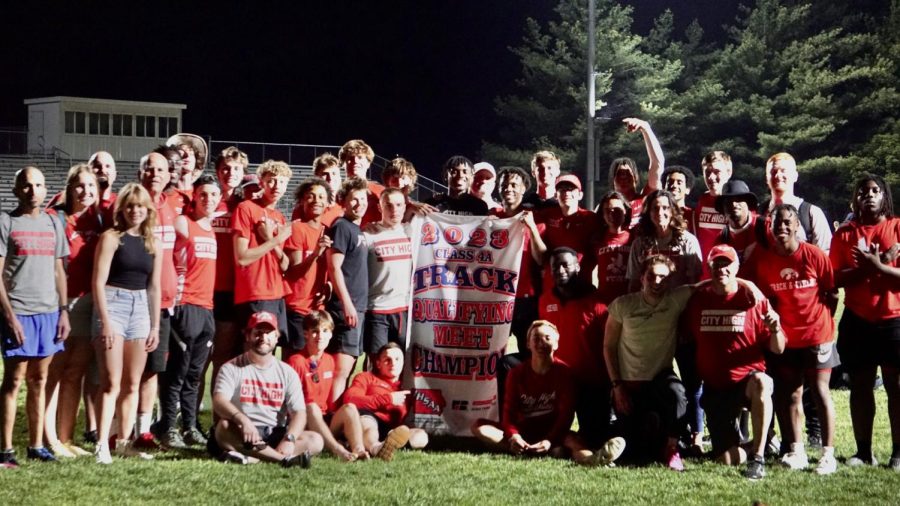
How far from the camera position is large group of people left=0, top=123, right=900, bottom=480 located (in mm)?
7766

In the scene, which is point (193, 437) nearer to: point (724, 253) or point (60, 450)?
point (60, 450)

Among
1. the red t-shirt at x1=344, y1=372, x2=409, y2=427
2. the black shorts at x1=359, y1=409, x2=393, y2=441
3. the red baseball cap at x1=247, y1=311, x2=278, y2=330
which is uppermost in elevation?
the red baseball cap at x1=247, y1=311, x2=278, y2=330

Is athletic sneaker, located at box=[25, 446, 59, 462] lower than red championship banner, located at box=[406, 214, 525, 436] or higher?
lower

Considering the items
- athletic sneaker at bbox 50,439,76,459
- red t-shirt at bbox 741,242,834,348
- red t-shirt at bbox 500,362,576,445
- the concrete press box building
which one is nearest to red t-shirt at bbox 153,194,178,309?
athletic sneaker at bbox 50,439,76,459

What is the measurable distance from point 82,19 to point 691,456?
204 feet

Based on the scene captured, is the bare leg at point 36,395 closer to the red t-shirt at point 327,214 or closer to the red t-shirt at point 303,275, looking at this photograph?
the red t-shirt at point 303,275

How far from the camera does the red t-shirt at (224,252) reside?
8836 mm

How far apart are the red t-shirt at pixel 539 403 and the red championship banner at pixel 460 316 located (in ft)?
1.89

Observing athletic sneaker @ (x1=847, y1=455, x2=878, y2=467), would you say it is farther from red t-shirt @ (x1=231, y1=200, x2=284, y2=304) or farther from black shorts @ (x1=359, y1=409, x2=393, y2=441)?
red t-shirt @ (x1=231, y1=200, x2=284, y2=304)

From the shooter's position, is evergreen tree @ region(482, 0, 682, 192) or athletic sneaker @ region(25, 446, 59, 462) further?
evergreen tree @ region(482, 0, 682, 192)

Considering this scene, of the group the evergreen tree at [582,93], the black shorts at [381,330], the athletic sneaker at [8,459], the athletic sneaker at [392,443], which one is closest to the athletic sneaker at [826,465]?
the athletic sneaker at [392,443]

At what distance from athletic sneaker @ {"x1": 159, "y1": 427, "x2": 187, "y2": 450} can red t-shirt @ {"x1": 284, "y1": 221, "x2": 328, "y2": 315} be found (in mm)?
1294

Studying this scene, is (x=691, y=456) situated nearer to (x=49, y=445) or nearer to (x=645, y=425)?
(x=645, y=425)

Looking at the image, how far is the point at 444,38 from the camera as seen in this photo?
74875 mm
